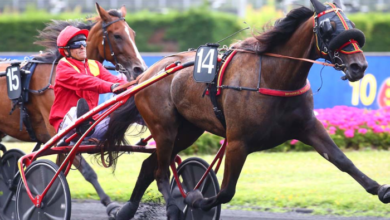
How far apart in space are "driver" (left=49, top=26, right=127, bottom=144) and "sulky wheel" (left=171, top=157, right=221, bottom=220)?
74 centimetres

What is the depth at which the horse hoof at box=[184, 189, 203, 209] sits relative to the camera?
4.66 meters

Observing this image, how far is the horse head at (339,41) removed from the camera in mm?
3727

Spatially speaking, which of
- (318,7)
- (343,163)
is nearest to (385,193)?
(343,163)

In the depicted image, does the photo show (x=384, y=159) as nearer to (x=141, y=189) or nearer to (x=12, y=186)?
(x=141, y=189)

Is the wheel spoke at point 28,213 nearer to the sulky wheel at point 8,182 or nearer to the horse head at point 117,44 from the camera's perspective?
the sulky wheel at point 8,182

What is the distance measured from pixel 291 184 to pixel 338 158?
9.35 ft

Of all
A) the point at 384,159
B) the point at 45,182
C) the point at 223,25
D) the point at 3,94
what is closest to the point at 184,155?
the point at 384,159

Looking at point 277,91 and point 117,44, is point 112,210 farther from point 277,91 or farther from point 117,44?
point 277,91

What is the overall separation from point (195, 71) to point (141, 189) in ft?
4.19

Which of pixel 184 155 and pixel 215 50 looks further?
pixel 184 155

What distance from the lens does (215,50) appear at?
4.41m

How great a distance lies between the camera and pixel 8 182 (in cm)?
591

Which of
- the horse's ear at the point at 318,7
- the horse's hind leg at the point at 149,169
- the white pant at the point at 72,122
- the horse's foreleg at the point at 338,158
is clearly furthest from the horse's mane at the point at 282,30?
the white pant at the point at 72,122

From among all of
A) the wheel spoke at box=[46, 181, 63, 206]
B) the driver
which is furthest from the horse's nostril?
the wheel spoke at box=[46, 181, 63, 206]
